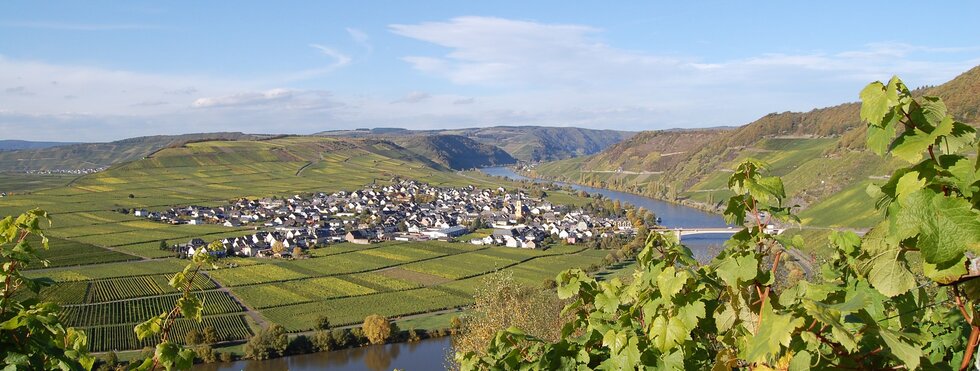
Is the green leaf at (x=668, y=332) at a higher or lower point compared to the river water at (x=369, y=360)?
higher

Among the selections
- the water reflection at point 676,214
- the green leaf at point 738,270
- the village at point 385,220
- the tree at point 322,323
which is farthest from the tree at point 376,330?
the water reflection at point 676,214

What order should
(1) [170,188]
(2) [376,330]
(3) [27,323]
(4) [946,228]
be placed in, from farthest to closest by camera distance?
(1) [170,188], (2) [376,330], (3) [27,323], (4) [946,228]

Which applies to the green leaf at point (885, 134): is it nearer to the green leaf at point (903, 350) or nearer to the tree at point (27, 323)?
the green leaf at point (903, 350)

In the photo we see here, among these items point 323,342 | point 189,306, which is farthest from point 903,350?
point 323,342

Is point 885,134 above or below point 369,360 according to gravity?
above

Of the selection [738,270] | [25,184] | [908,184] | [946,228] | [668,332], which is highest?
[908,184]

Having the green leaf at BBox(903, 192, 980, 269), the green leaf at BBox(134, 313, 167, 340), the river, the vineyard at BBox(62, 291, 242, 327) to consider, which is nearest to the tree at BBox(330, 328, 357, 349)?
the vineyard at BBox(62, 291, 242, 327)

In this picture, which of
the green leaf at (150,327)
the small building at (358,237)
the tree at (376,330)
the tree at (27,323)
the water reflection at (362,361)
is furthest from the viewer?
the small building at (358,237)

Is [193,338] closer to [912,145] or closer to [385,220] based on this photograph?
[912,145]
